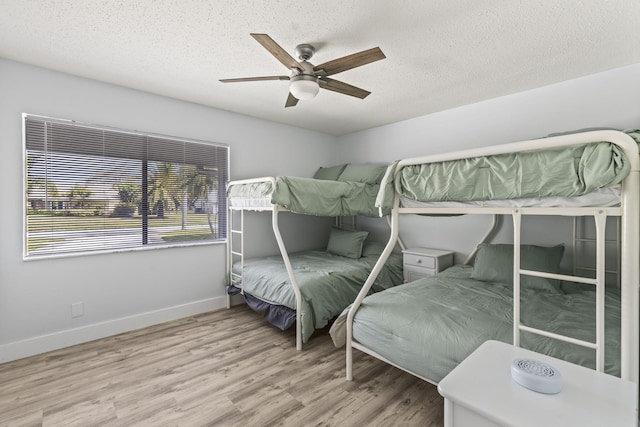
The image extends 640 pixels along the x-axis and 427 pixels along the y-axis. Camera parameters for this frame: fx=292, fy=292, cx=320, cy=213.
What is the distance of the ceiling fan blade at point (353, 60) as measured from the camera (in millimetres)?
1669

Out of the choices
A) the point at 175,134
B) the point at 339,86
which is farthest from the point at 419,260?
the point at 175,134

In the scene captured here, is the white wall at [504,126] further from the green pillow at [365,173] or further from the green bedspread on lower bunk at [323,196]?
the green bedspread on lower bunk at [323,196]

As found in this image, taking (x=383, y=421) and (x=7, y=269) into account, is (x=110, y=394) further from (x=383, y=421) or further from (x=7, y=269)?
(x=383, y=421)

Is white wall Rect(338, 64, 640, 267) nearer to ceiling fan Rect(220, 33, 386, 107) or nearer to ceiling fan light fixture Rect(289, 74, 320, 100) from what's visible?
ceiling fan Rect(220, 33, 386, 107)

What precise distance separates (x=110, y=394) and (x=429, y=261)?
2957mm

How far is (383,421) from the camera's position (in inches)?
66.6

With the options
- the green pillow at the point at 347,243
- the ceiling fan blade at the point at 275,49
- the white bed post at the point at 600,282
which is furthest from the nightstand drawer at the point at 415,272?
the ceiling fan blade at the point at 275,49

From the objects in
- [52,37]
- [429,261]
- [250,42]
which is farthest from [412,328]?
[52,37]

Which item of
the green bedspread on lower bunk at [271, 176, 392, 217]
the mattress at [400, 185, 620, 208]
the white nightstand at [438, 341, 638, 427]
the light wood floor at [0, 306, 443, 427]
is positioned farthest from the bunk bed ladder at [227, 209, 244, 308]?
the white nightstand at [438, 341, 638, 427]

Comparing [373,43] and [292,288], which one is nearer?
[373,43]

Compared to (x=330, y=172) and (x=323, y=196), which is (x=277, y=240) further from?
(x=330, y=172)

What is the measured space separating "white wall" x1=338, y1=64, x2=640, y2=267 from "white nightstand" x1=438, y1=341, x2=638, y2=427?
83.1 inches

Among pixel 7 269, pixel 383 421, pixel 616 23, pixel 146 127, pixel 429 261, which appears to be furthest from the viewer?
pixel 429 261

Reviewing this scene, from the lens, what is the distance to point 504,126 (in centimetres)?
304
